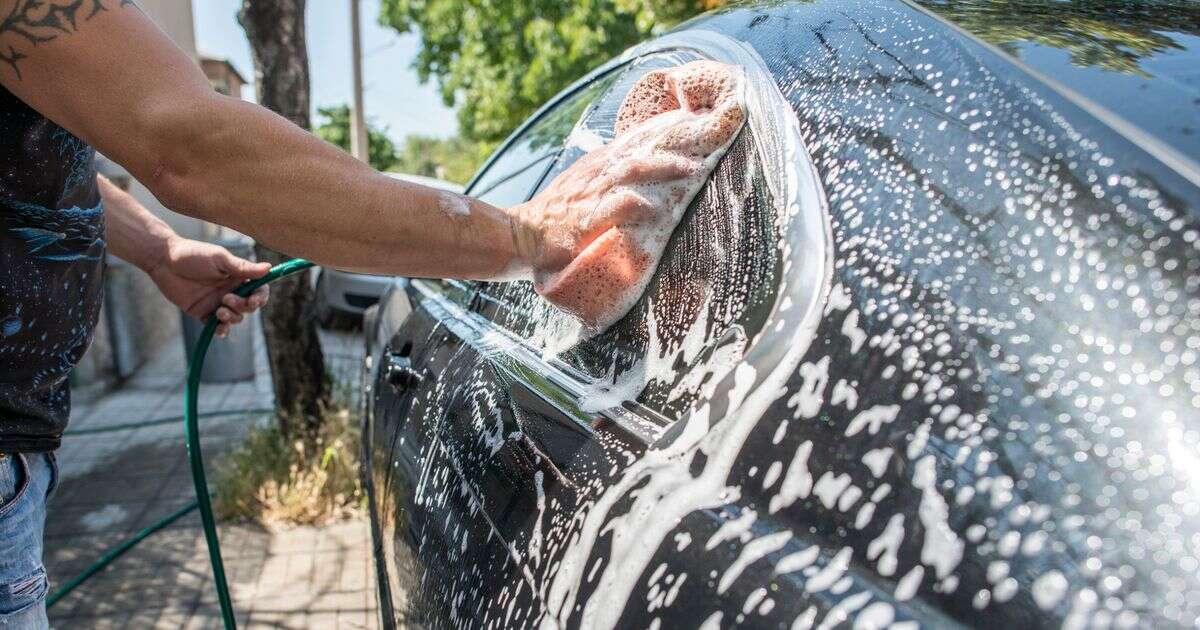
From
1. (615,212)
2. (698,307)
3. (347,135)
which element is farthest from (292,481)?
(347,135)

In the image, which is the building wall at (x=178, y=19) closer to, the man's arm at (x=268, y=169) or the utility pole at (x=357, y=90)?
the utility pole at (x=357, y=90)

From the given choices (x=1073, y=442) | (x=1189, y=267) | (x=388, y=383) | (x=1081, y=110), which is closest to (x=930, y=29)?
(x=1081, y=110)

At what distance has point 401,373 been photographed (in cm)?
203

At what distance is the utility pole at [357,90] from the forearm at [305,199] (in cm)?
1179

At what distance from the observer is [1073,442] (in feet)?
2.04

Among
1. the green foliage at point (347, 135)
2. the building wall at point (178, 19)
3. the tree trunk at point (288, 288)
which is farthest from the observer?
the green foliage at point (347, 135)

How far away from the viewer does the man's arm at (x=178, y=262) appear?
212cm

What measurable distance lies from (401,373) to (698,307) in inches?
46.6

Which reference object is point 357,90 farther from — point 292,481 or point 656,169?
point 656,169

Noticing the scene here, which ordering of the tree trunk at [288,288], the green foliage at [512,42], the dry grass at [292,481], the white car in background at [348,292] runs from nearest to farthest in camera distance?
1. the dry grass at [292,481]
2. the tree trunk at [288,288]
3. the white car in background at [348,292]
4. the green foliage at [512,42]

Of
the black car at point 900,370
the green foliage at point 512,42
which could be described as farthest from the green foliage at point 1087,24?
the green foliage at point 512,42

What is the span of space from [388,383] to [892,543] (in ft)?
5.56

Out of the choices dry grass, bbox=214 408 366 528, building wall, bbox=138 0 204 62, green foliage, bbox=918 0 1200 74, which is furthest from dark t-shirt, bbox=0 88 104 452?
building wall, bbox=138 0 204 62

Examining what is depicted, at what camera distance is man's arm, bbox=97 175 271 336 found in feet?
6.94
